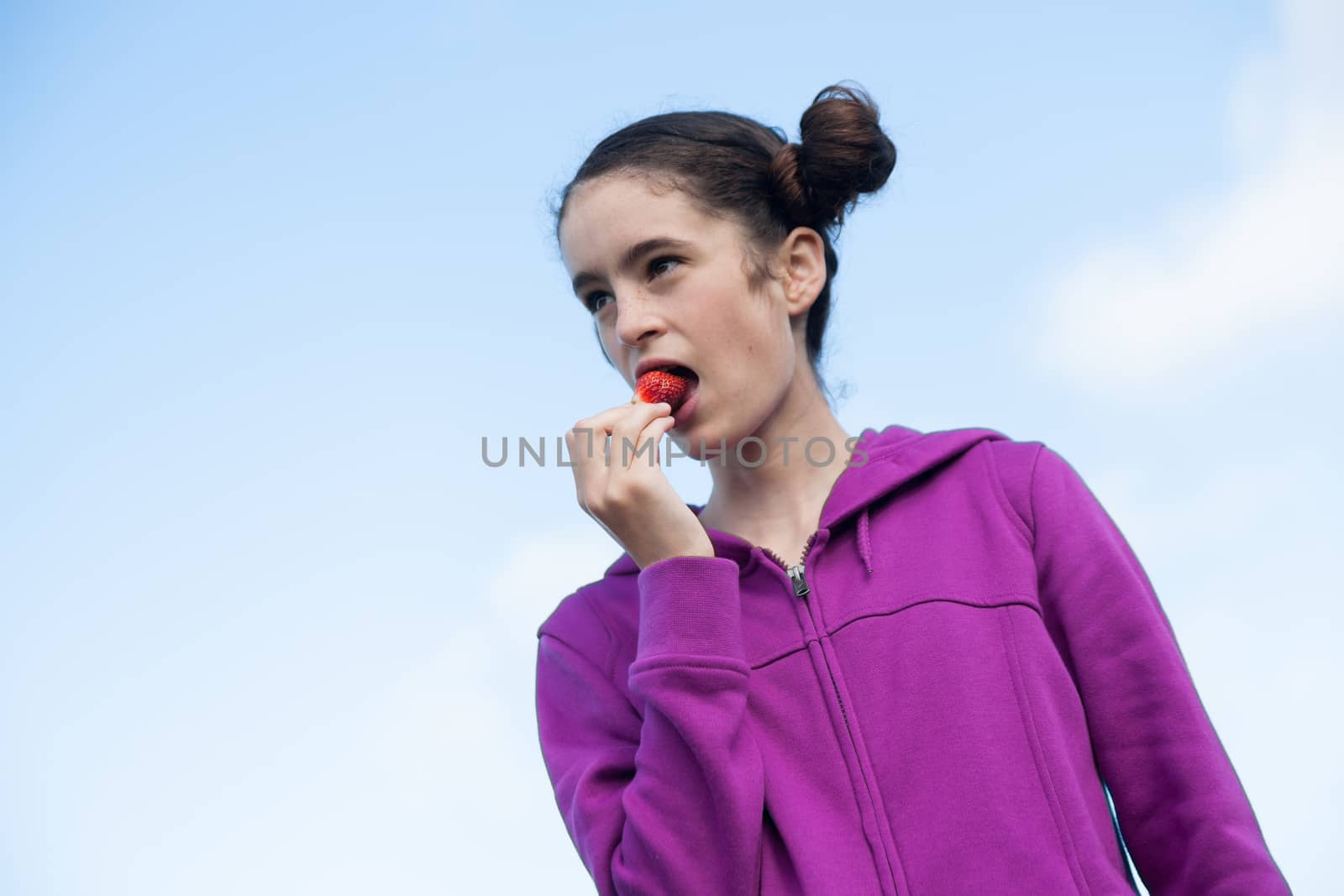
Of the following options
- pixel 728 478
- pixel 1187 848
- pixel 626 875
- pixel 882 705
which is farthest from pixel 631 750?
→ pixel 1187 848

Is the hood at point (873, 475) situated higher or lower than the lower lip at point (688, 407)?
lower

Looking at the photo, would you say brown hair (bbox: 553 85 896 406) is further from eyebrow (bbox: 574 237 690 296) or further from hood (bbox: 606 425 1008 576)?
hood (bbox: 606 425 1008 576)

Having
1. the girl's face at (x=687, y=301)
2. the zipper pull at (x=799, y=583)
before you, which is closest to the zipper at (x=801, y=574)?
the zipper pull at (x=799, y=583)

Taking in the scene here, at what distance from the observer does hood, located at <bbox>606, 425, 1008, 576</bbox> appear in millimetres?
2055

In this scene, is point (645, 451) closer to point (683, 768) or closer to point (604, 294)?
point (604, 294)

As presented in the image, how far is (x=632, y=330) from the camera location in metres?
2.05

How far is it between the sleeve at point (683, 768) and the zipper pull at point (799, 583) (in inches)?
4.3

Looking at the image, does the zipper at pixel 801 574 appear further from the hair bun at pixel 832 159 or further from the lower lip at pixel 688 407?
the hair bun at pixel 832 159

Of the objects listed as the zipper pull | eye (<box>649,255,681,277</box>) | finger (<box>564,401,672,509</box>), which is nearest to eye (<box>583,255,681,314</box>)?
eye (<box>649,255,681,277</box>)

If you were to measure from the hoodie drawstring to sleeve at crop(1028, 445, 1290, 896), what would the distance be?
0.92ft

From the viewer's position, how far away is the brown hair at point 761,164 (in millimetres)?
2174

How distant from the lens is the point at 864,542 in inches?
79.5

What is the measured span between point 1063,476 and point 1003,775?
58cm

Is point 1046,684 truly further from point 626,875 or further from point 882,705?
point 626,875
